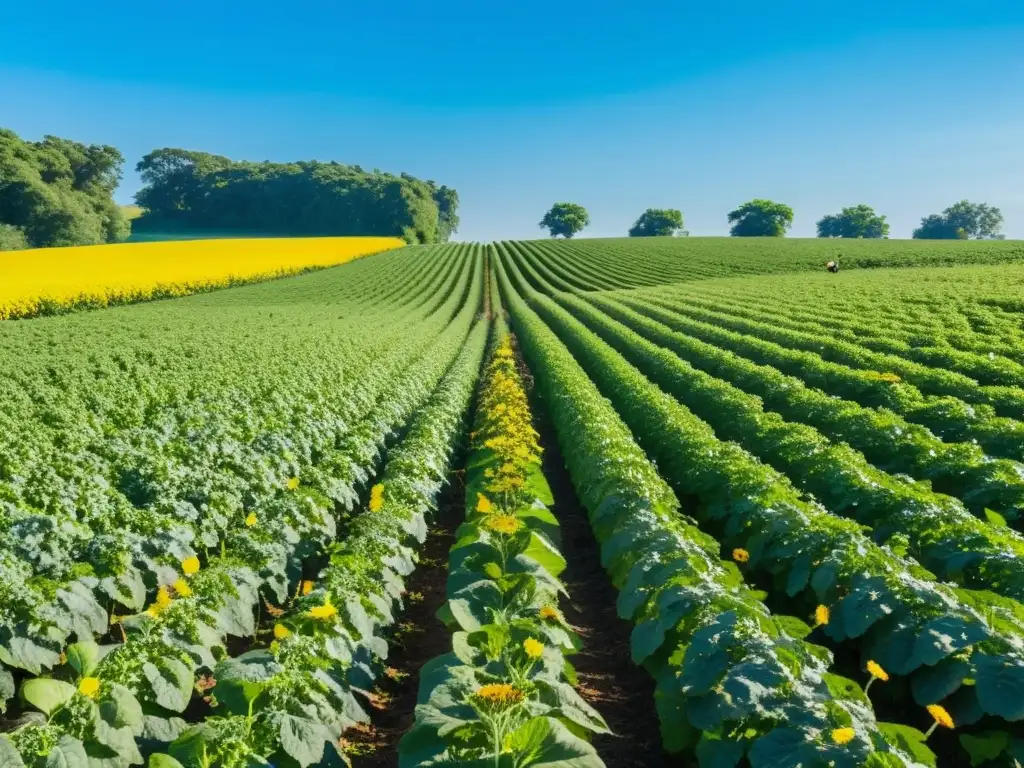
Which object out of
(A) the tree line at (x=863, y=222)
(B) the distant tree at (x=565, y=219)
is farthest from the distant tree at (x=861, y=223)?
(B) the distant tree at (x=565, y=219)

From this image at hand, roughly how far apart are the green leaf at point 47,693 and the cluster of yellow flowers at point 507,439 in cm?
313

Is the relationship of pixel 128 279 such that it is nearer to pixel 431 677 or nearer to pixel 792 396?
pixel 792 396

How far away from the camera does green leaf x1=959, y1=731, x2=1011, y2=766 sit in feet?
11.4

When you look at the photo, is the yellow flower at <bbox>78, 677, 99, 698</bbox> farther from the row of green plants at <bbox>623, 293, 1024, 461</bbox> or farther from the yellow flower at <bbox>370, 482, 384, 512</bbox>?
the row of green plants at <bbox>623, 293, 1024, 461</bbox>

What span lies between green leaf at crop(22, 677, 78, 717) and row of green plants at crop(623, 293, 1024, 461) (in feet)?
35.7

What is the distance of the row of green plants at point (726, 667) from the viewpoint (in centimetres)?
306

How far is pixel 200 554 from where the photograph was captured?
23.1ft

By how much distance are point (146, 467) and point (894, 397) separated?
12.7 m

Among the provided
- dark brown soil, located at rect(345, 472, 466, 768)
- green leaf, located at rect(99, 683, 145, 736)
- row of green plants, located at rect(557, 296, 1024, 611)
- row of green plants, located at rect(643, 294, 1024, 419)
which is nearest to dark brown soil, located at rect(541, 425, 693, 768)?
dark brown soil, located at rect(345, 472, 466, 768)

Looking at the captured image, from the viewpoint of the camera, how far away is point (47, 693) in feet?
11.2

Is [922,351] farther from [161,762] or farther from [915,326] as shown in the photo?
[161,762]

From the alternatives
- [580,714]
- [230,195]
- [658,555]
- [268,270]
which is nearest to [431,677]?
[580,714]

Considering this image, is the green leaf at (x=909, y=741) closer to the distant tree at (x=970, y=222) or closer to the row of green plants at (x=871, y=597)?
the row of green plants at (x=871, y=597)

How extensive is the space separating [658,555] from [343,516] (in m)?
4.90
